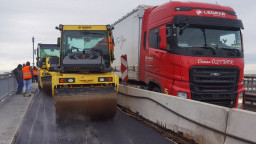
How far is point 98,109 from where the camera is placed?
7828 mm

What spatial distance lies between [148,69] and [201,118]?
4182 millimetres

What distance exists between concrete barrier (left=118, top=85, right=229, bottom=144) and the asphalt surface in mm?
428

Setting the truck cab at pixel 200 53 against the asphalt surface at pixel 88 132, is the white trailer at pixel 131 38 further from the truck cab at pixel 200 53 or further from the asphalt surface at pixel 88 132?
the asphalt surface at pixel 88 132

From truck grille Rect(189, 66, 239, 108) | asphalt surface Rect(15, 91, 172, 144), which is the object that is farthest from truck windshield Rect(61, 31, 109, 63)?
truck grille Rect(189, 66, 239, 108)

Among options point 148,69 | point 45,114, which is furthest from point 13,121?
point 148,69

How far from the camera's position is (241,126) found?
14.0ft

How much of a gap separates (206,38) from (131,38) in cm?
396

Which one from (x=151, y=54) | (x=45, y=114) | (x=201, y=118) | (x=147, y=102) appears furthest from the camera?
(x=45, y=114)

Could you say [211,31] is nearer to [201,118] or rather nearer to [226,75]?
[226,75]

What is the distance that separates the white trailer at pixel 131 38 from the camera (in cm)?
1042

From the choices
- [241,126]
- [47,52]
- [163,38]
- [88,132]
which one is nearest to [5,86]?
[88,132]

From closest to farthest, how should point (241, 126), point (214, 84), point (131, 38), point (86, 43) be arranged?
point (241, 126), point (214, 84), point (86, 43), point (131, 38)

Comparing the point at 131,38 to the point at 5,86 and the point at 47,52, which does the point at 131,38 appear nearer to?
the point at 5,86

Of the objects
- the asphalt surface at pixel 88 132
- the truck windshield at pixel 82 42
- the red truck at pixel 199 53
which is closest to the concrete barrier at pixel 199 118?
the asphalt surface at pixel 88 132
